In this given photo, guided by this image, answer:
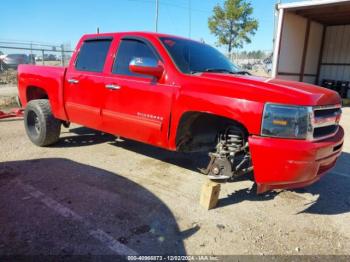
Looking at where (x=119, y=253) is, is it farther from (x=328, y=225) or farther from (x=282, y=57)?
(x=282, y=57)

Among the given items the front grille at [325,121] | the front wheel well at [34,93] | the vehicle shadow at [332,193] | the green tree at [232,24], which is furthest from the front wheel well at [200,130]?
the green tree at [232,24]

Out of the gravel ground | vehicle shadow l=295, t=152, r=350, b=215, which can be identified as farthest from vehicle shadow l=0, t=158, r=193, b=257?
vehicle shadow l=295, t=152, r=350, b=215

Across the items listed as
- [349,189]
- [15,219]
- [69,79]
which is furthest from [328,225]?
[69,79]

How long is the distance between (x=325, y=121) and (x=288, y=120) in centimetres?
56

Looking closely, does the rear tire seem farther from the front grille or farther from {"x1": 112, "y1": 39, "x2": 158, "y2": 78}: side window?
the front grille

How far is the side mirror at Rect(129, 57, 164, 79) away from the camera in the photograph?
3596 millimetres

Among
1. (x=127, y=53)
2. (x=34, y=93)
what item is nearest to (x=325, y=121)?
(x=127, y=53)

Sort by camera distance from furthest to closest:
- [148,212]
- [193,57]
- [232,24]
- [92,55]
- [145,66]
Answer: [232,24]
[92,55]
[193,57]
[145,66]
[148,212]

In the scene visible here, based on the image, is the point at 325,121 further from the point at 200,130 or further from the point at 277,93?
the point at 200,130

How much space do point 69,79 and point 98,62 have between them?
0.64 meters

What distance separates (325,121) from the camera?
3.14 metres

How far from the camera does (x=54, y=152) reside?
534 centimetres

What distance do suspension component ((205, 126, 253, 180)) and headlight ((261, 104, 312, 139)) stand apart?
1.85ft

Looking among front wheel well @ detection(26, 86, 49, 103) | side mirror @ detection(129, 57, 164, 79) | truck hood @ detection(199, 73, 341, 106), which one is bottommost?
front wheel well @ detection(26, 86, 49, 103)
